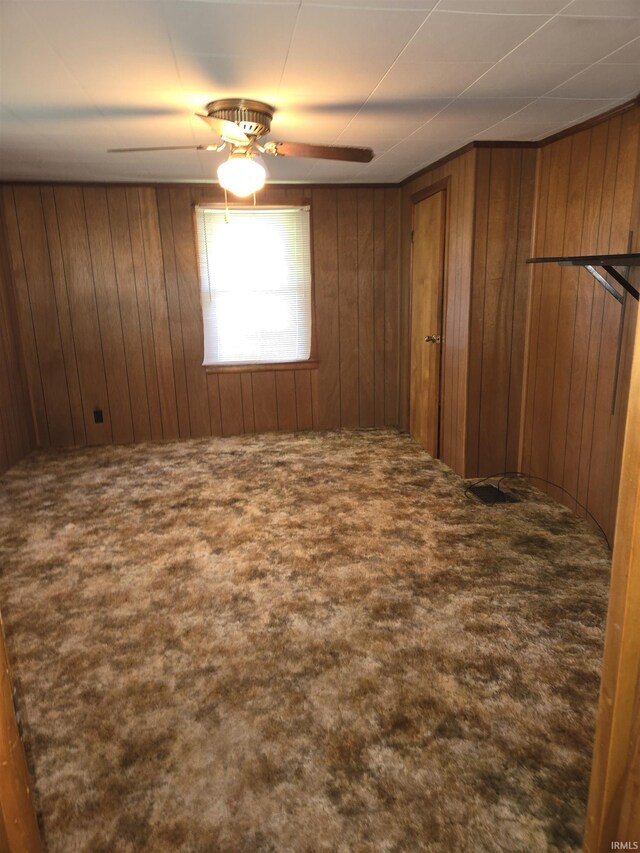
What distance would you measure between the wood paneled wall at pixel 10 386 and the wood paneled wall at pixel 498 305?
3.71 meters

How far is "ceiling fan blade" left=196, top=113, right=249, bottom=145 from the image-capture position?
2.53 metres

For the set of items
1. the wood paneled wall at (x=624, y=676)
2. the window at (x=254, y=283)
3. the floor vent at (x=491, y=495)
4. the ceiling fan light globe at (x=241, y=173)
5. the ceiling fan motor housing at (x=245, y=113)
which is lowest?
the floor vent at (x=491, y=495)

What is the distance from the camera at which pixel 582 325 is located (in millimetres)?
3318

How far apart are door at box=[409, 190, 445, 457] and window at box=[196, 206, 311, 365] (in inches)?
40.7

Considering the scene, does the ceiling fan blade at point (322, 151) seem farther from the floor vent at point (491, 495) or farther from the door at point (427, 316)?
the floor vent at point (491, 495)

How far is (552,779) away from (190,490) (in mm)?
2965

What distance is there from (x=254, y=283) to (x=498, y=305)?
2315mm

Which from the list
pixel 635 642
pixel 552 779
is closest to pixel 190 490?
pixel 552 779

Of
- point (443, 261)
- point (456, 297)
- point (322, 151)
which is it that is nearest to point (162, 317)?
point (443, 261)

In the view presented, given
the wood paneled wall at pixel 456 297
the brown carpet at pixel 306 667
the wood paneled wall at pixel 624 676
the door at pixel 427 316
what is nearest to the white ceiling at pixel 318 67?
the wood paneled wall at pixel 456 297

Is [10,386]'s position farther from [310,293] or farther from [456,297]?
[456,297]

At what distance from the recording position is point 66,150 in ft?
11.8

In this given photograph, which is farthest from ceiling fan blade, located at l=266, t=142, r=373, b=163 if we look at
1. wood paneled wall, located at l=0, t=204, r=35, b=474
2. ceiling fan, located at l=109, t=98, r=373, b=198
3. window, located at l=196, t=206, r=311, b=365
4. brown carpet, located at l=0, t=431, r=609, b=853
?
wood paneled wall, located at l=0, t=204, r=35, b=474

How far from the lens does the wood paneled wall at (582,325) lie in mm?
2957
